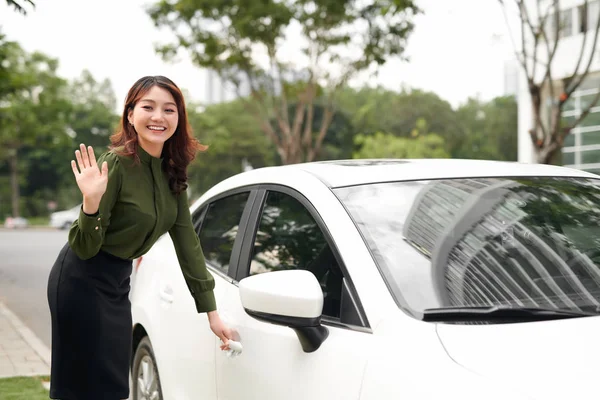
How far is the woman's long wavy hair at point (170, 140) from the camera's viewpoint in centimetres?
287

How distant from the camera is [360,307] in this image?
90.2 inches

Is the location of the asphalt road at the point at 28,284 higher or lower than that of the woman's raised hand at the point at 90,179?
lower

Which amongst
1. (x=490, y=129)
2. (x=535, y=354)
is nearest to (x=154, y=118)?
(x=535, y=354)

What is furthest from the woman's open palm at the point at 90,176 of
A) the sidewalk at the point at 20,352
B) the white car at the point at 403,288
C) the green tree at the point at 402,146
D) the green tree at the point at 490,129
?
the green tree at the point at 490,129

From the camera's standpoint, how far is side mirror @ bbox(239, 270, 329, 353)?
2236 millimetres

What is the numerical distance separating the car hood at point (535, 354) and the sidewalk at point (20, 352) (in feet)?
15.5

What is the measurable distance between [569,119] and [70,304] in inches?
1226

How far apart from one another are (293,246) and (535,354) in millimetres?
1289

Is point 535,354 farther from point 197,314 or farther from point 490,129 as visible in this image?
point 490,129

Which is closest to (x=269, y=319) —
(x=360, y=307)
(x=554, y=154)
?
Answer: (x=360, y=307)

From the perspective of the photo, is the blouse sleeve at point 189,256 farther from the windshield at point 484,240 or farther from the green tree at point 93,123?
the green tree at point 93,123

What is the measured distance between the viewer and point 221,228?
3545 mm

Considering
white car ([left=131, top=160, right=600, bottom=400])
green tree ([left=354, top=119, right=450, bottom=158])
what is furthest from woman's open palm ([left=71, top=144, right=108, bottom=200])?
green tree ([left=354, top=119, right=450, bottom=158])

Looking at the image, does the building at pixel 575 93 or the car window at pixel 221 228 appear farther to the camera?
the building at pixel 575 93
